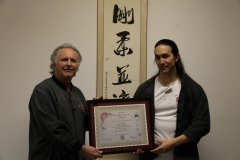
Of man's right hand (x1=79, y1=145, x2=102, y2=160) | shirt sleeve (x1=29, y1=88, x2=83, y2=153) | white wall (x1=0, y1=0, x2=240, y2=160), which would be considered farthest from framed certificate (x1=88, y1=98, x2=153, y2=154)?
white wall (x1=0, y1=0, x2=240, y2=160)

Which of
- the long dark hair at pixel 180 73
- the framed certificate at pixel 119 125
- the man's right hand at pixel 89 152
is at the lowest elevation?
the man's right hand at pixel 89 152

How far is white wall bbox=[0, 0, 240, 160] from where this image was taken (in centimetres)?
167

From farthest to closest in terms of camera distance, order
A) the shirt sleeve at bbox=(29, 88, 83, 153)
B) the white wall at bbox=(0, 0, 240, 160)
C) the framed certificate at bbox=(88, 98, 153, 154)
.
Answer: the white wall at bbox=(0, 0, 240, 160) < the framed certificate at bbox=(88, 98, 153, 154) < the shirt sleeve at bbox=(29, 88, 83, 153)

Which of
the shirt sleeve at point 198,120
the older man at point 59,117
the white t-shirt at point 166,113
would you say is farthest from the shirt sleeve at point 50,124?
the shirt sleeve at point 198,120

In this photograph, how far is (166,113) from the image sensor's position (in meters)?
1.34

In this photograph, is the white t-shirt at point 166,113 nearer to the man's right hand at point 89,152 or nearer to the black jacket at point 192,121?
the black jacket at point 192,121

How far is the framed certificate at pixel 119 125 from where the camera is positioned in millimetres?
1249

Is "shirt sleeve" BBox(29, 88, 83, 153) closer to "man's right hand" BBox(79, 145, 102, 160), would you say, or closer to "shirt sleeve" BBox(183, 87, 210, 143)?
"man's right hand" BBox(79, 145, 102, 160)

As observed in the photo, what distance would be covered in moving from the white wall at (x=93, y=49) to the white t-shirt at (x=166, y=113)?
422 millimetres

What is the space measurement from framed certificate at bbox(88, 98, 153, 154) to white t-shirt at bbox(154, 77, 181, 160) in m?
0.07

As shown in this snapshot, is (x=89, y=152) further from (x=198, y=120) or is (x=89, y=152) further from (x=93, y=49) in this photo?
(x=93, y=49)
